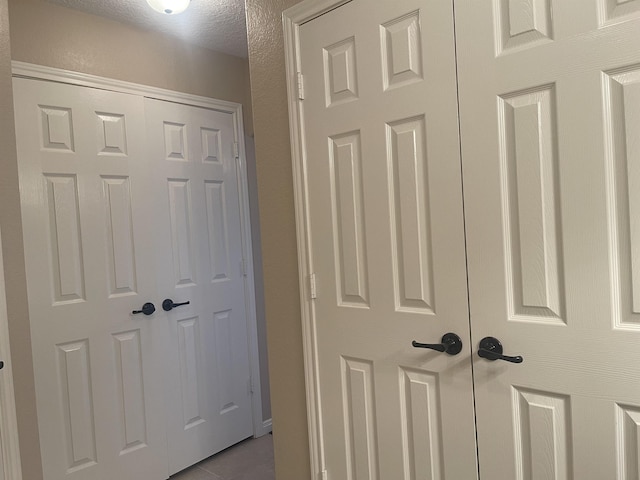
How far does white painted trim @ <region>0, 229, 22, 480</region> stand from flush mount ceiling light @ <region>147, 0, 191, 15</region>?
1.35 meters

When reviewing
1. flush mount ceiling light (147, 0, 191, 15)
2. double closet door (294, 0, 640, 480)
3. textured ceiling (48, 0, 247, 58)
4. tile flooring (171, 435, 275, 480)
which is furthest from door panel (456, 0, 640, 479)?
tile flooring (171, 435, 275, 480)

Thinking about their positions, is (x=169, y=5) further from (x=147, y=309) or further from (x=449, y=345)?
(x=449, y=345)

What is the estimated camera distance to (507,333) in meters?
1.23

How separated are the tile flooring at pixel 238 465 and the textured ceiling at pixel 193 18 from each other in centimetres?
259

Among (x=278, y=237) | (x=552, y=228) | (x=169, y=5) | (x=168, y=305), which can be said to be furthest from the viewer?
(x=168, y=305)

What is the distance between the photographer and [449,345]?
1.33m

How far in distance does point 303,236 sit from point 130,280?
4.10ft

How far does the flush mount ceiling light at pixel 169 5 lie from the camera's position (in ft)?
6.95

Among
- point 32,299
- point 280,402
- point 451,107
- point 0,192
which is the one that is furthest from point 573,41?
point 32,299

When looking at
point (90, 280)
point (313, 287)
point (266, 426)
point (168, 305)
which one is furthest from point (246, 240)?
point (313, 287)

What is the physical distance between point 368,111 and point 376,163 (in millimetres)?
178

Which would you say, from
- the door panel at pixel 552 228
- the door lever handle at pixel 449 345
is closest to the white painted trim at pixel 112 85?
the door panel at pixel 552 228

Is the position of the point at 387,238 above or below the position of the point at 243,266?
above

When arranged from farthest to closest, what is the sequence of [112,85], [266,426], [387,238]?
[266,426]
[112,85]
[387,238]
